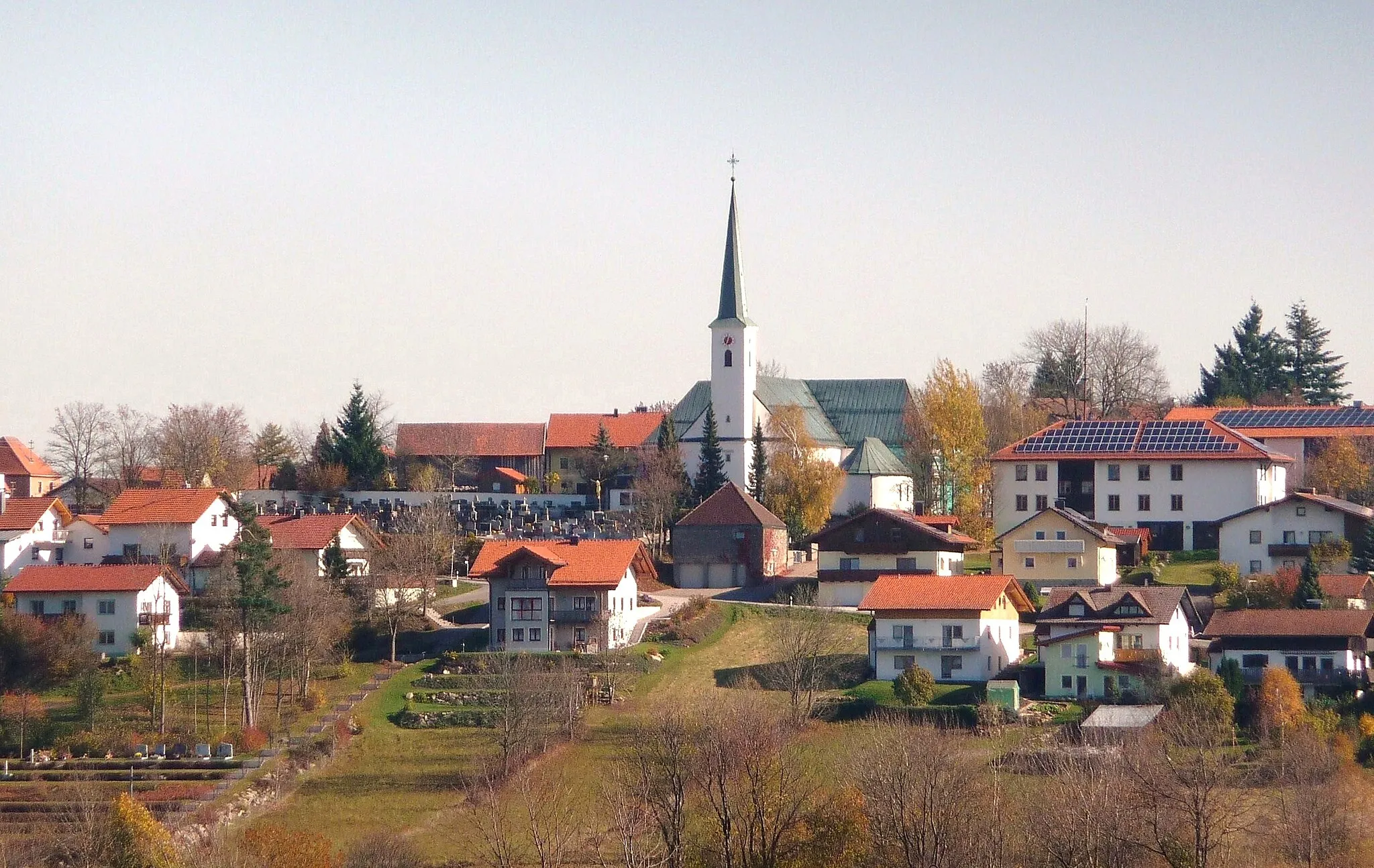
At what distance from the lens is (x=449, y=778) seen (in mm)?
55594

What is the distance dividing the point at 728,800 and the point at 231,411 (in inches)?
2591

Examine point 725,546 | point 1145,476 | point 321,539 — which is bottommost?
point 725,546

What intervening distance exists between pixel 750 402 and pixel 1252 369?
2928 cm

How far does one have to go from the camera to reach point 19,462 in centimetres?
9625

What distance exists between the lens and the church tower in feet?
309

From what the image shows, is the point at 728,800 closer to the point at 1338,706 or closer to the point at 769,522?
the point at 1338,706

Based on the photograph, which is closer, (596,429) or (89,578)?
(89,578)

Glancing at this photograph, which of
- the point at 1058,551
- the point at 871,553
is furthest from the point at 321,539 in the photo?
the point at 1058,551

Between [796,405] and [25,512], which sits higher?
[796,405]

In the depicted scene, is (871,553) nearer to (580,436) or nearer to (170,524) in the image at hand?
(170,524)

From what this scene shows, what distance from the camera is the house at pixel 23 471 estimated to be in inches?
3767

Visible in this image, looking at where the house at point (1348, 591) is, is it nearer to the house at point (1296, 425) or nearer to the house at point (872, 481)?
the house at point (1296, 425)

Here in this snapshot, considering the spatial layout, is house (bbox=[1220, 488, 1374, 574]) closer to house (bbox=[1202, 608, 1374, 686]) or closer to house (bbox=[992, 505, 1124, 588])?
house (bbox=[992, 505, 1124, 588])

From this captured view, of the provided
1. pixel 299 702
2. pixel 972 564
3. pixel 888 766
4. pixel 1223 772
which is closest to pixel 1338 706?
pixel 1223 772
